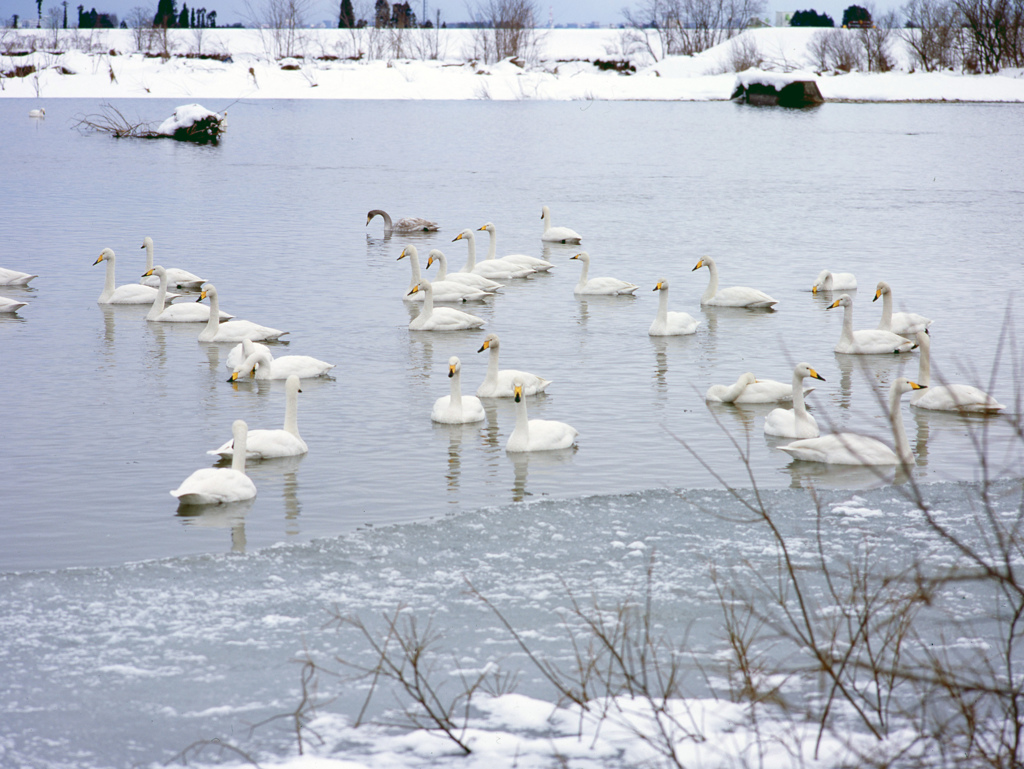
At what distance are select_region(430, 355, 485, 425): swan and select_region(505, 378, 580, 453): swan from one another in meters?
0.76

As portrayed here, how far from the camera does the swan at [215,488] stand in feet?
23.0

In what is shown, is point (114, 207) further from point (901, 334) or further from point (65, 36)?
point (65, 36)

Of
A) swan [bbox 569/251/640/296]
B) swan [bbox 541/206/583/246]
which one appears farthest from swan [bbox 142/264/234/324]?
swan [bbox 541/206/583/246]

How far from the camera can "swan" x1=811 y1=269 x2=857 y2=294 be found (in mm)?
14362

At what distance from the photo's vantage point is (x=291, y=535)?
22.0ft

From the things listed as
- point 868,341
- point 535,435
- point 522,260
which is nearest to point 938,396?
point 868,341

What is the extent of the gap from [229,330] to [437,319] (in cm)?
221

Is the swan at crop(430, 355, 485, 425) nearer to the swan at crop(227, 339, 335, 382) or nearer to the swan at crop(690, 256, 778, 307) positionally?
the swan at crop(227, 339, 335, 382)

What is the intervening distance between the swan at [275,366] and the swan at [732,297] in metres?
5.51

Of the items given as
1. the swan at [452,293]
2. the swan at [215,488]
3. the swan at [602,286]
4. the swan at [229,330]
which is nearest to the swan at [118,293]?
the swan at [229,330]

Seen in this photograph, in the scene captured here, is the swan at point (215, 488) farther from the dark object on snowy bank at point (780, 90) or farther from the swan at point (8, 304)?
the dark object on snowy bank at point (780, 90)

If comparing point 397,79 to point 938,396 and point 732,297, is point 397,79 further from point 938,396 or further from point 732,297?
point 938,396

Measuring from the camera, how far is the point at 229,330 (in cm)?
1193

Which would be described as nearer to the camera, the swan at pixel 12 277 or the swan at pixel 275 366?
the swan at pixel 275 366
